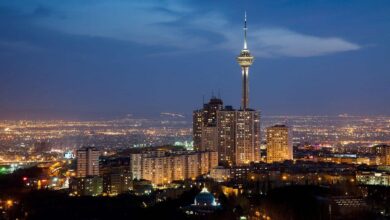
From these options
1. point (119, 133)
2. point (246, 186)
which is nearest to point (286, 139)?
point (246, 186)

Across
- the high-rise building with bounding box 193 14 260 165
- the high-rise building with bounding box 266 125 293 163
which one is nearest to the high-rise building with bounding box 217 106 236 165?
the high-rise building with bounding box 193 14 260 165

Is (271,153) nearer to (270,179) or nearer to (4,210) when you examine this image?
(270,179)

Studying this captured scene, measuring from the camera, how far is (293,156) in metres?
45.8

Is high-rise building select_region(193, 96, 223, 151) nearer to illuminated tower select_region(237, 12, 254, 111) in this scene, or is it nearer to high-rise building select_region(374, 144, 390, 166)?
illuminated tower select_region(237, 12, 254, 111)

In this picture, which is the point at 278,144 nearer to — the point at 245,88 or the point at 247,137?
the point at 247,137

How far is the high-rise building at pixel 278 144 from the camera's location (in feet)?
146

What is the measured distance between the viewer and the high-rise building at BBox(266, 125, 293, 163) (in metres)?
44.6

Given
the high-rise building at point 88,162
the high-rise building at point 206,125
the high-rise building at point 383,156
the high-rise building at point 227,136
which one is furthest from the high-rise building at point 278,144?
the high-rise building at point 88,162

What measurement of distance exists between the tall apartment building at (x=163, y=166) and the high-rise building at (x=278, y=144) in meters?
8.02

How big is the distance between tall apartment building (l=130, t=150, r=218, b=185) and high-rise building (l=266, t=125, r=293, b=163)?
8.02 metres

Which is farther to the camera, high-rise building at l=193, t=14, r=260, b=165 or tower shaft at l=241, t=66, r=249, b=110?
tower shaft at l=241, t=66, r=249, b=110

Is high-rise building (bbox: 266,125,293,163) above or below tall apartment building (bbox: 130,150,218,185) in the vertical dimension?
above

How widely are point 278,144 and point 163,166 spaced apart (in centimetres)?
1144

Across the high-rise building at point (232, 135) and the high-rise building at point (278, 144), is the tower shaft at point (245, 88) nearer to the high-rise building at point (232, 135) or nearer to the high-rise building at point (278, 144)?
the high-rise building at point (232, 135)
